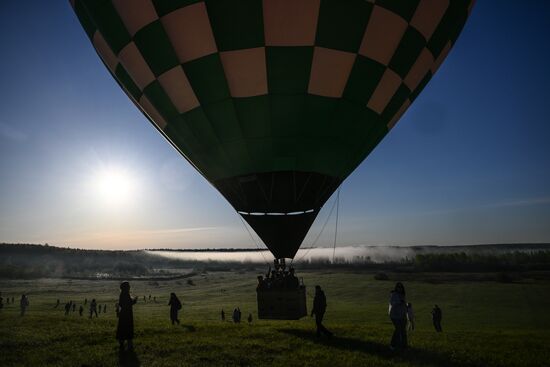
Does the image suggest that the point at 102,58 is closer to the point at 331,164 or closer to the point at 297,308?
the point at 331,164

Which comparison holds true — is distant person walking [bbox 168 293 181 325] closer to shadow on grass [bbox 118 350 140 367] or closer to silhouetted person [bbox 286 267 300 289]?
silhouetted person [bbox 286 267 300 289]

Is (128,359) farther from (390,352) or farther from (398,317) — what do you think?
(398,317)

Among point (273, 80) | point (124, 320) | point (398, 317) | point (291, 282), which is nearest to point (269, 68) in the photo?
point (273, 80)

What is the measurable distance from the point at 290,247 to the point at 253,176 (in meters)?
2.24

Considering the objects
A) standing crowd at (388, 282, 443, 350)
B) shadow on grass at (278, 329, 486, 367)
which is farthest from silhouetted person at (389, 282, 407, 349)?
shadow on grass at (278, 329, 486, 367)

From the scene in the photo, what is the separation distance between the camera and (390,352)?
24.2 ft

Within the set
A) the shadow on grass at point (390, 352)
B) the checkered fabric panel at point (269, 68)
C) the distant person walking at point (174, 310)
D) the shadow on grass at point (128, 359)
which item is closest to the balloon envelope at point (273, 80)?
the checkered fabric panel at point (269, 68)

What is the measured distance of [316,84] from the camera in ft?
31.3

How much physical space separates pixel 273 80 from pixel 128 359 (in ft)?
22.6

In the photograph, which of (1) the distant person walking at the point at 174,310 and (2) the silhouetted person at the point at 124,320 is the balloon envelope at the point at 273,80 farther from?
(1) the distant person walking at the point at 174,310

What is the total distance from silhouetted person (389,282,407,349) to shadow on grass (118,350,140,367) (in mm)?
4868

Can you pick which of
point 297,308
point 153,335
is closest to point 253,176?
point 297,308

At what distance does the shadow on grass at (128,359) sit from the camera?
6695 millimetres

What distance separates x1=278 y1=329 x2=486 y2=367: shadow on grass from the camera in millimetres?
6770
